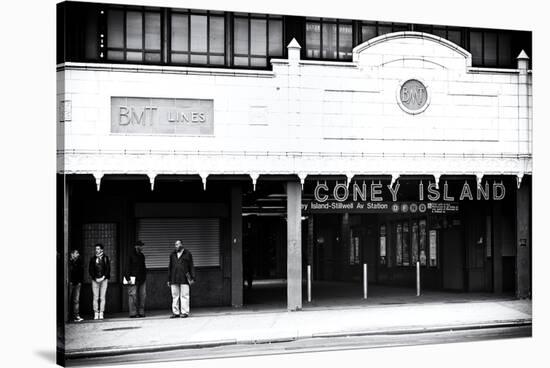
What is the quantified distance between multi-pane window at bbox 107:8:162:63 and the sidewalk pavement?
19.0 feet

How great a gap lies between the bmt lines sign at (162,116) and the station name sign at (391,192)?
3648mm

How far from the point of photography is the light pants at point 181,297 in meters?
23.8

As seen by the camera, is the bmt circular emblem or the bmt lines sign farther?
the bmt circular emblem

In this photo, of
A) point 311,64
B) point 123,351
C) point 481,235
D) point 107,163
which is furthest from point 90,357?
point 481,235

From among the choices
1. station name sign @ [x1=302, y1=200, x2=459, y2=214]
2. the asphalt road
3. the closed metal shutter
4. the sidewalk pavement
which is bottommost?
the asphalt road

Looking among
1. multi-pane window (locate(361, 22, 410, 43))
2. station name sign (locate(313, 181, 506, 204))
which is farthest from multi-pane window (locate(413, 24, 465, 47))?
station name sign (locate(313, 181, 506, 204))

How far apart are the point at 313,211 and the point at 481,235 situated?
655 centimetres

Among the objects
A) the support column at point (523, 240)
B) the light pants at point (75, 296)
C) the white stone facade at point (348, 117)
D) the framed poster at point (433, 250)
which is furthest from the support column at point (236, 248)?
the support column at point (523, 240)

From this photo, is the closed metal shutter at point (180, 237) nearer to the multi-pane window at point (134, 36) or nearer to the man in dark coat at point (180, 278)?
the man in dark coat at point (180, 278)

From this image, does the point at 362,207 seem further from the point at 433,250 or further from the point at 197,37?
the point at 197,37

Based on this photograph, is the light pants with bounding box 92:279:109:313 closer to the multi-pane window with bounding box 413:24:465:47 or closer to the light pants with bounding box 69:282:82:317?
the light pants with bounding box 69:282:82:317

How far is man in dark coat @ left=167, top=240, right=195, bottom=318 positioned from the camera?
Result: 2380 centimetres

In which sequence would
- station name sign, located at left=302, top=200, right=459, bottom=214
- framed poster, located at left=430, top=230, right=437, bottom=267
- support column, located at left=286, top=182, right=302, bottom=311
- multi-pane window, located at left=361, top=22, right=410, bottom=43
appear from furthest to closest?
framed poster, located at left=430, top=230, right=437, bottom=267
station name sign, located at left=302, top=200, right=459, bottom=214
support column, located at left=286, top=182, right=302, bottom=311
multi-pane window, located at left=361, top=22, right=410, bottom=43

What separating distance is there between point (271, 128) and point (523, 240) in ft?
22.1
